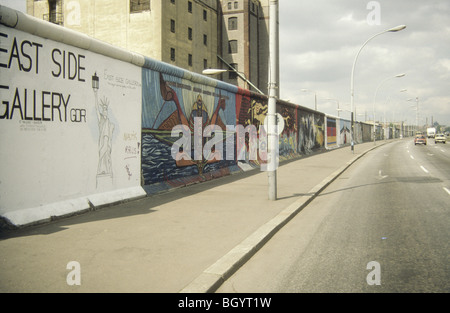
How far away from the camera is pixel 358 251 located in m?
5.19

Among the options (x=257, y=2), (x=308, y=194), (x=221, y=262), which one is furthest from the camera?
(x=257, y=2)

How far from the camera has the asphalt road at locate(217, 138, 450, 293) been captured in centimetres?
407

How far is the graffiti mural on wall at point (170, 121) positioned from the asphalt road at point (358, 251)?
4.25 m

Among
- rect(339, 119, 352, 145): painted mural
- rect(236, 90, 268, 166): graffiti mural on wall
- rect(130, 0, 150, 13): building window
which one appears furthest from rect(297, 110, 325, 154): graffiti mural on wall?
rect(130, 0, 150, 13): building window

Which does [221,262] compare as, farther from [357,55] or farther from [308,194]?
[357,55]

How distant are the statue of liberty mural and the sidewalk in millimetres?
882

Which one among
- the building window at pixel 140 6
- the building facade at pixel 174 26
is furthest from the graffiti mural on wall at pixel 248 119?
the building window at pixel 140 6

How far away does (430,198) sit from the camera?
9398 millimetres

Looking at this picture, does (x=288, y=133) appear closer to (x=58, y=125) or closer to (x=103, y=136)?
(x=103, y=136)

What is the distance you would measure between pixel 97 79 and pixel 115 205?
9.39 feet

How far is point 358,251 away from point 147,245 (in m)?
3.06

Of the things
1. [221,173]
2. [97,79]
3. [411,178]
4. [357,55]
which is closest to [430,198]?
[411,178]
